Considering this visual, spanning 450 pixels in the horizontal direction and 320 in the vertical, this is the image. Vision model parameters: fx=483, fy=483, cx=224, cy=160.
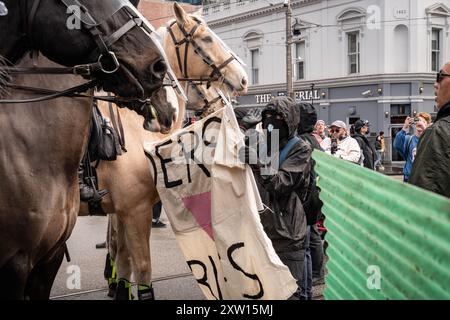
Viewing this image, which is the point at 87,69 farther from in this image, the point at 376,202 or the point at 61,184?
the point at 376,202

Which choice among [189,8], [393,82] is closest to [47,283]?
[189,8]

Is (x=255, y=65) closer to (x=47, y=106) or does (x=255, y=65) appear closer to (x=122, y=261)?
(x=122, y=261)

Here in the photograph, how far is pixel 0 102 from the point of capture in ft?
8.92

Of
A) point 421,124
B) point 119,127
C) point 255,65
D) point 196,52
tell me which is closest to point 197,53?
point 196,52

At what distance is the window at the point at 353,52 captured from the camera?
2827 centimetres

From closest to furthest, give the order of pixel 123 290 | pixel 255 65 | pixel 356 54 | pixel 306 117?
pixel 123 290, pixel 306 117, pixel 356 54, pixel 255 65

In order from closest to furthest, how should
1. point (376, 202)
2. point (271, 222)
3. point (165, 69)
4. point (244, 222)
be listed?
1. point (376, 202)
2. point (165, 69)
3. point (244, 222)
4. point (271, 222)

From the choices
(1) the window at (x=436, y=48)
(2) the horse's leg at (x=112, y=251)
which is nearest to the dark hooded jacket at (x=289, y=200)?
(2) the horse's leg at (x=112, y=251)

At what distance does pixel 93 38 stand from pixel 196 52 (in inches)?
98.2

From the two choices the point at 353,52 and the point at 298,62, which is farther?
the point at 298,62

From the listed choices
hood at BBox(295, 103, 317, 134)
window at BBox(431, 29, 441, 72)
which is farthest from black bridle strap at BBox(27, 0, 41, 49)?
window at BBox(431, 29, 441, 72)

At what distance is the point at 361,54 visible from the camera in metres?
27.7

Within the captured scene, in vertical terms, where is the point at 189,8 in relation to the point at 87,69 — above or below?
above

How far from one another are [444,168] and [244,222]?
1.33 m
